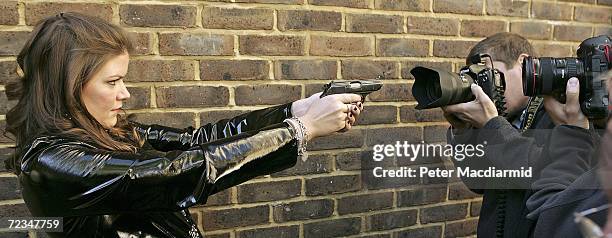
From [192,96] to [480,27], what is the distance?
1310mm

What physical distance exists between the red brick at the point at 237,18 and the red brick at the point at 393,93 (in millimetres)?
535

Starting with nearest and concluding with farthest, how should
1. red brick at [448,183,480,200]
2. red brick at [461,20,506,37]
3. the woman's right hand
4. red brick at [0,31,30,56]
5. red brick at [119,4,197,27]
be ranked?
1. the woman's right hand
2. red brick at [0,31,30,56]
3. red brick at [119,4,197,27]
4. red brick at [461,20,506,37]
5. red brick at [448,183,480,200]

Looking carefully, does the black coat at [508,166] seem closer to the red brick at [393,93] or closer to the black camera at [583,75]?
the black camera at [583,75]

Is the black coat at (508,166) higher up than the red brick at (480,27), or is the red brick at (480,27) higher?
the red brick at (480,27)

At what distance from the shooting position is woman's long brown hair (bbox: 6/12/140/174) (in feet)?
3.51

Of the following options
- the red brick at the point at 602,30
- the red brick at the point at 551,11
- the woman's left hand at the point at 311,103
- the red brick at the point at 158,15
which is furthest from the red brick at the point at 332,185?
the red brick at the point at 602,30

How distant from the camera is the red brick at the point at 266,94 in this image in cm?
177

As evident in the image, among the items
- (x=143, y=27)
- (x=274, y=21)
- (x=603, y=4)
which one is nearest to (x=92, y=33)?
(x=143, y=27)

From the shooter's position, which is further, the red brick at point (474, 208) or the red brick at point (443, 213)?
the red brick at point (474, 208)

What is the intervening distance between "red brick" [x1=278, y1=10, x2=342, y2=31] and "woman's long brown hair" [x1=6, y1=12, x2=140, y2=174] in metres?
0.78

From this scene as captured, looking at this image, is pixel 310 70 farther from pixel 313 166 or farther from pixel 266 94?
pixel 313 166

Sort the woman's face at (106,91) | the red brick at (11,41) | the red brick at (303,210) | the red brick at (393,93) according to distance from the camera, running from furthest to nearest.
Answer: the red brick at (393,93), the red brick at (303,210), the red brick at (11,41), the woman's face at (106,91)

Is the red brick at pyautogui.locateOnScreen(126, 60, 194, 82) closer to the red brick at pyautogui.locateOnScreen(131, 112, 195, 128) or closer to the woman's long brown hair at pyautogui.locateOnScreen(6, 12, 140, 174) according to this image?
the red brick at pyautogui.locateOnScreen(131, 112, 195, 128)

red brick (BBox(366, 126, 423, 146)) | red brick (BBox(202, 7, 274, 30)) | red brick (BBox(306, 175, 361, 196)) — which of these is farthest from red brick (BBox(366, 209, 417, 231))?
red brick (BBox(202, 7, 274, 30))
